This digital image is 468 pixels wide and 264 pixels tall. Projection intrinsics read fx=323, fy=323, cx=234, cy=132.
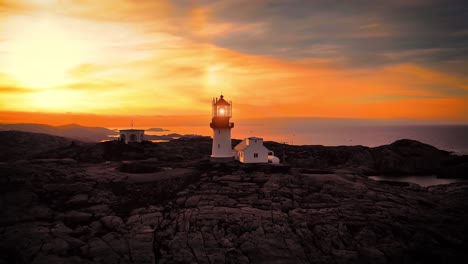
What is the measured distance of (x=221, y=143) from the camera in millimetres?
47312

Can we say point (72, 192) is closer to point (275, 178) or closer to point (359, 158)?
point (275, 178)

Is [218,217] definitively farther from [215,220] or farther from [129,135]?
[129,135]

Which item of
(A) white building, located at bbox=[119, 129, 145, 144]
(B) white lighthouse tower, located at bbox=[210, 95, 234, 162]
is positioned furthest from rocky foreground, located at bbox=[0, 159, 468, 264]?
(A) white building, located at bbox=[119, 129, 145, 144]

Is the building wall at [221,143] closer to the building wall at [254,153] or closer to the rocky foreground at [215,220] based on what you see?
the building wall at [254,153]

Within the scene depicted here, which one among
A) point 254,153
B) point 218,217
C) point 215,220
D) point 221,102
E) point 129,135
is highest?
point 221,102

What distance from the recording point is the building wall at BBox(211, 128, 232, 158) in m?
47.2

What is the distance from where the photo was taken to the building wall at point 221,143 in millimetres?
47219

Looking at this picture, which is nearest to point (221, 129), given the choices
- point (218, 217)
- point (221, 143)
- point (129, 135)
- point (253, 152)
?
point (221, 143)

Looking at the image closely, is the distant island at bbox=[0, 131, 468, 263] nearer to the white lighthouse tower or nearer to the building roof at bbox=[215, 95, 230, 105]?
the white lighthouse tower

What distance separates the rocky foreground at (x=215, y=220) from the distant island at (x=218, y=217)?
0.09 m

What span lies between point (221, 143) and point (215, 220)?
20.1 meters

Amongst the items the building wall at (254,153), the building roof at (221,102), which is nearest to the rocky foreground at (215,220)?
the building wall at (254,153)

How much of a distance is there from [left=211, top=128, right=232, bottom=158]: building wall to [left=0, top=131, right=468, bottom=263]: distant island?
4375mm

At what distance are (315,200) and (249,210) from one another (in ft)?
24.9
